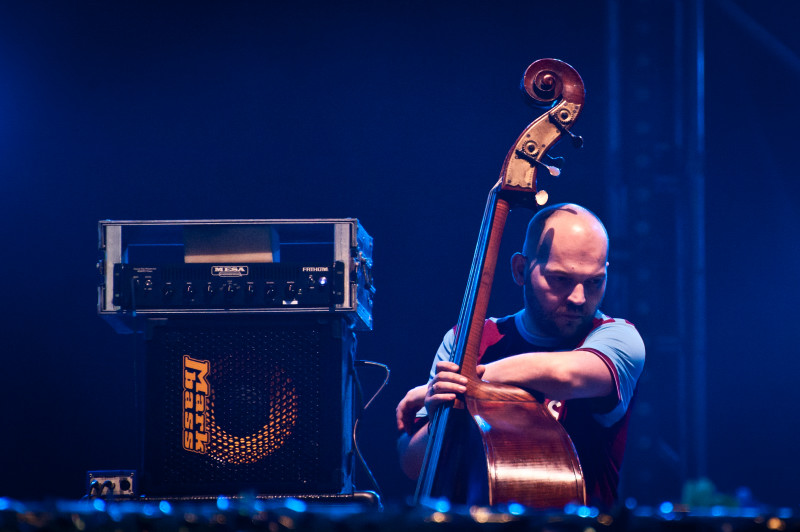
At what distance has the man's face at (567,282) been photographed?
230cm

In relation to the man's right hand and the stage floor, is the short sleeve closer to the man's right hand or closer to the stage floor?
the man's right hand

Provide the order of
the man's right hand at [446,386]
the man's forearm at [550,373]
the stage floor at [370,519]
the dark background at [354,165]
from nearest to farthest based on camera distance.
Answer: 1. the stage floor at [370,519]
2. the man's right hand at [446,386]
3. the man's forearm at [550,373]
4. the dark background at [354,165]

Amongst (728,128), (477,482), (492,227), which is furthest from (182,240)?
(728,128)

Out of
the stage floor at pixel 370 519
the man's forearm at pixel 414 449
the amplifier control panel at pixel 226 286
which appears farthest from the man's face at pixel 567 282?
the stage floor at pixel 370 519

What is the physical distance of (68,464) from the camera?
13.2ft

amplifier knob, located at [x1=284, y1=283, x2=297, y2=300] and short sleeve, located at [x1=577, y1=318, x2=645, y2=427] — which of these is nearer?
short sleeve, located at [x1=577, y1=318, x2=645, y2=427]

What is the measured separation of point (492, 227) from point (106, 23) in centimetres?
303

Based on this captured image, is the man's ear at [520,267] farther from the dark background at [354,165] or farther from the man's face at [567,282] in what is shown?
the dark background at [354,165]

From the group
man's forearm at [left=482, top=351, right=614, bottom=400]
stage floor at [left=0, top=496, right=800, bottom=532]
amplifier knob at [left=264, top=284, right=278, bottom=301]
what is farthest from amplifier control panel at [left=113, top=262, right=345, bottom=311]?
stage floor at [left=0, top=496, right=800, bottom=532]

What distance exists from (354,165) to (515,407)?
2.52 metres

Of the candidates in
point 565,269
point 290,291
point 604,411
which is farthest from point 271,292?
point 604,411

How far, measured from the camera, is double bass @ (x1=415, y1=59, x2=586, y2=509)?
1.72 metres

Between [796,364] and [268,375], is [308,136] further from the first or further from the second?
[796,364]

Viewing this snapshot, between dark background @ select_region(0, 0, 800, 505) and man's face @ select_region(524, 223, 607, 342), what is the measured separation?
5.50ft
